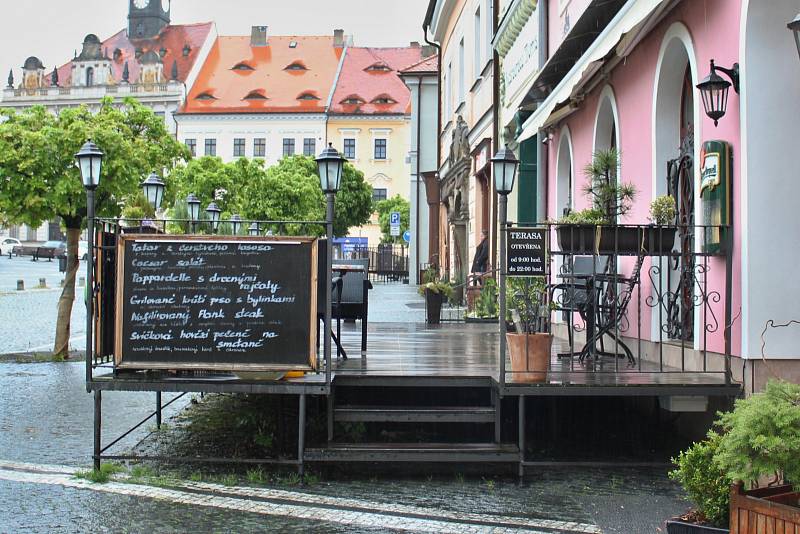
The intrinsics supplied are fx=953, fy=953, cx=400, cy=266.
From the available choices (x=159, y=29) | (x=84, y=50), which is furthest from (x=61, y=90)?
(x=159, y=29)

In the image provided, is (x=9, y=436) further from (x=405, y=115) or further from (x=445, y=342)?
(x=405, y=115)

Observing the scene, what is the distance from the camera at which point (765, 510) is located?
4086mm

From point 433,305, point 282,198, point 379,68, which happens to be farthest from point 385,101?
point 433,305

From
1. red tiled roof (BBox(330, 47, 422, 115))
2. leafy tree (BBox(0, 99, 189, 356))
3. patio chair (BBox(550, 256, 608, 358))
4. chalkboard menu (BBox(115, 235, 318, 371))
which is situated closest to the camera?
chalkboard menu (BBox(115, 235, 318, 371))

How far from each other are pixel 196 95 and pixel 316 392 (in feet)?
235

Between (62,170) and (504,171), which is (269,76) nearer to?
(62,170)

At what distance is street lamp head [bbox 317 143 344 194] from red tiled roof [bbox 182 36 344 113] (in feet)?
219

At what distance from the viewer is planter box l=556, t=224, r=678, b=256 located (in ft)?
23.9

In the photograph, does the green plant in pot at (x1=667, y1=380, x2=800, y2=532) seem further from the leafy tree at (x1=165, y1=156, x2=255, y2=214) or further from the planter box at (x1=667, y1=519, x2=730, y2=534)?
the leafy tree at (x1=165, y1=156, x2=255, y2=214)

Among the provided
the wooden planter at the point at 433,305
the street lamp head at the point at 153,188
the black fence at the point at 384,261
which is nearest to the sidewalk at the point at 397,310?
the wooden planter at the point at 433,305

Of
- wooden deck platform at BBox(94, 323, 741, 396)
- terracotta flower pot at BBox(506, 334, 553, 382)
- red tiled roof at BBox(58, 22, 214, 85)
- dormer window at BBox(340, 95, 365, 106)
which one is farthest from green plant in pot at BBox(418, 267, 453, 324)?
red tiled roof at BBox(58, 22, 214, 85)

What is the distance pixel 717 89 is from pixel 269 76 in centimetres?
7221

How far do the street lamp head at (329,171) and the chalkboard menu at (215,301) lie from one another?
0.48 m

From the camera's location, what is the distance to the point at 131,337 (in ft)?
23.0
